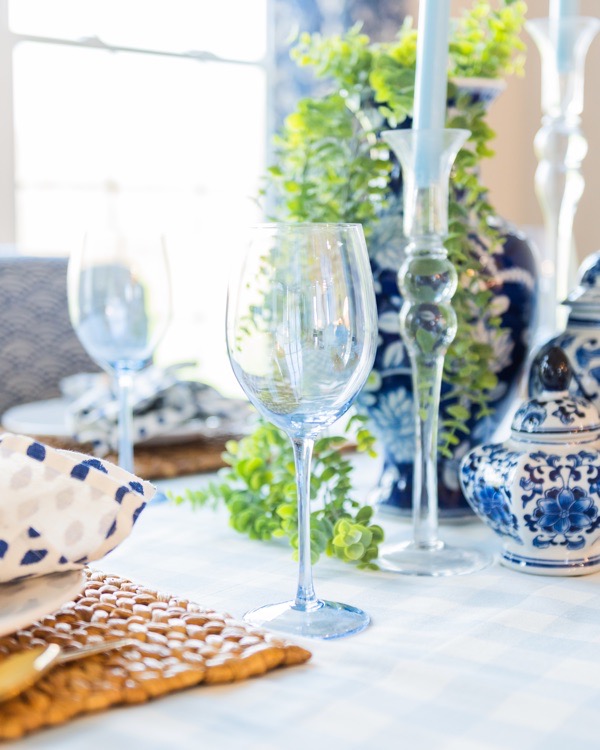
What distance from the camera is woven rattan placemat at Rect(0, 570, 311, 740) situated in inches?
18.7

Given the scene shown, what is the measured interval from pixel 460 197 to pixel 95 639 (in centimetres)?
56

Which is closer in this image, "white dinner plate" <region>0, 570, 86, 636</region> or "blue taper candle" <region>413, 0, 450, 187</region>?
"white dinner plate" <region>0, 570, 86, 636</region>

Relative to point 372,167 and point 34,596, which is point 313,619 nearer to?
point 34,596

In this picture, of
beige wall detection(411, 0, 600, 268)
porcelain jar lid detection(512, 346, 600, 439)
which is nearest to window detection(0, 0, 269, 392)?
beige wall detection(411, 0, 600, 268)

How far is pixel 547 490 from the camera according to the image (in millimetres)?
728

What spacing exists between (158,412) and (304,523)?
1.69 feet

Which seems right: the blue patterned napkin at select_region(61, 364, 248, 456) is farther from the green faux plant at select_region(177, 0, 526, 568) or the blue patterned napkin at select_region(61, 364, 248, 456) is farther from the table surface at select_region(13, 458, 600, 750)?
the table surface at select_region(13, 458, 600, 750)

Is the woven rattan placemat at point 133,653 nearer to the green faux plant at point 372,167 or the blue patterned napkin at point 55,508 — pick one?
the blue patterned napkin at point 55,508

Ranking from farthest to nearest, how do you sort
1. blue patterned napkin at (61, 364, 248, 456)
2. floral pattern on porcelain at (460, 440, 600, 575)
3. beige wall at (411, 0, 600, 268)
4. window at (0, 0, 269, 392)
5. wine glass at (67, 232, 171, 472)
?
1. beige wall at (411, 0, 600, 268)
2. window at (0, 0, 269, 392)
3. blue patterned napkin at (61, 364, 248, 456)
4. wine glass at (67, 232, 171, 472)
5. floral pattern on porcelain at (460, 440, 600, 575)

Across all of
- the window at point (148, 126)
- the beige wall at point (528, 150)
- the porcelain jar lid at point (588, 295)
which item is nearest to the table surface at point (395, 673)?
the porcelain jar lid at point (588, 295)

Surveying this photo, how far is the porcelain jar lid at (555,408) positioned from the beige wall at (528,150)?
3932mm

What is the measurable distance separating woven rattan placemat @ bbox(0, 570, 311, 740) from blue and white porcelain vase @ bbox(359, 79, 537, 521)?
37cm

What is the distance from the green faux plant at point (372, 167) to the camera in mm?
897

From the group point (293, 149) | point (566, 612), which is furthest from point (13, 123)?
point (566, 612)
